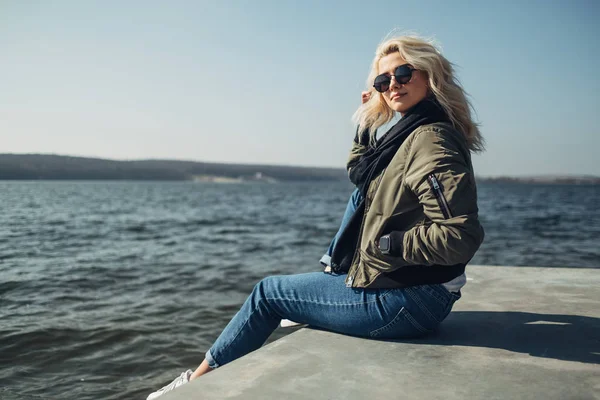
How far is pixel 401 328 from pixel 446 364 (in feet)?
1.04

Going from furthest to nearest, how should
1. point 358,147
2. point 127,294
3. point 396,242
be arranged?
point 127,294 < point 358,147 < point 396,242

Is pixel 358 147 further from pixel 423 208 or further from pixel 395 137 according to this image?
pixel 423 208

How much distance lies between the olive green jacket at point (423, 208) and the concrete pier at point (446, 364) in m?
0.41

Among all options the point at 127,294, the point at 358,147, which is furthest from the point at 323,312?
the point at 127,294

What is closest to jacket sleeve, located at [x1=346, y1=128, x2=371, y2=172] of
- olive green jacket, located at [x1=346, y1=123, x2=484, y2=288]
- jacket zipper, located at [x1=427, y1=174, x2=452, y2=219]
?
olive green jacket, located at [x1=346, y1=123, x2=484, y2=288]

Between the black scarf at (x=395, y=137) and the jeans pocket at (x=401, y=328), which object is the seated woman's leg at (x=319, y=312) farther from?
the black scarf at (x=395, y=137)

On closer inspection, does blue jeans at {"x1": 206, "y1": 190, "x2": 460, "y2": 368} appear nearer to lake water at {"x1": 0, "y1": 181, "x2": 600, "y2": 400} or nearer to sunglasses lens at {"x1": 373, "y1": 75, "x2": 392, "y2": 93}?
sunglasses lens at {"x1": 373, "y1": 75, "x2": 392, "y2": 93}

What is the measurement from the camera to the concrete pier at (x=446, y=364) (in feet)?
6.83

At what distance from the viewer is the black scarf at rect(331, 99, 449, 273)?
2371 mm

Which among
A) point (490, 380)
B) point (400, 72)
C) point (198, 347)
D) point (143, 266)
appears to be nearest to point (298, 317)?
point (490, 380)

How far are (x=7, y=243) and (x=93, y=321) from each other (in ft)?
34.9

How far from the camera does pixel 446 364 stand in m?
2.39

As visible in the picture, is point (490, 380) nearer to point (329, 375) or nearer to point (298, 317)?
point (329, 375)

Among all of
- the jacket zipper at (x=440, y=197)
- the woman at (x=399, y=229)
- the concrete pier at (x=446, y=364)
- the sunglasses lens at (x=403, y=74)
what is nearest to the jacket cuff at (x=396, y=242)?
the woman at (x=399, y=229)
